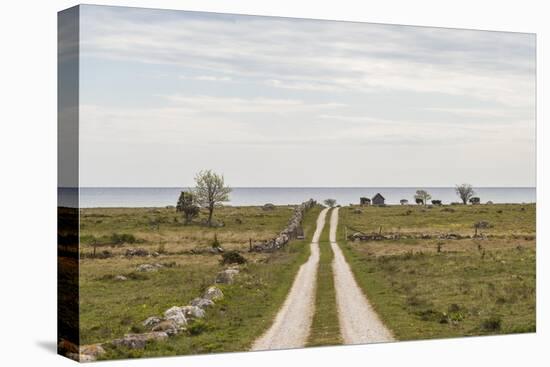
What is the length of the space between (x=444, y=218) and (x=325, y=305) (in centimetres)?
643

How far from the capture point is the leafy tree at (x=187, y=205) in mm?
37500

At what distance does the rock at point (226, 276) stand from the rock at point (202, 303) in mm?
1153

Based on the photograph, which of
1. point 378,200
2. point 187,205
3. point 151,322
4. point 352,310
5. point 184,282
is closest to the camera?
point 151,322

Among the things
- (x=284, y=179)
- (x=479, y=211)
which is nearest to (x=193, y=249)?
(x=284, y=179)

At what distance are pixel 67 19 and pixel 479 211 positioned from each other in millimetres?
18045

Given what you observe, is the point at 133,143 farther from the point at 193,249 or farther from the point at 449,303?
the point at 449,303

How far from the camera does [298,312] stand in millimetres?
38250

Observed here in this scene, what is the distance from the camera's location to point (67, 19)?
3591 centimetres

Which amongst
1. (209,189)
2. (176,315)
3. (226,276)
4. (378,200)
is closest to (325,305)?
(226,276)

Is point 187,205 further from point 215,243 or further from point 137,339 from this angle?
point 137,339

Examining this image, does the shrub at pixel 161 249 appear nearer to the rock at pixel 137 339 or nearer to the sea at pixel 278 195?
the sea at pixel 278 195

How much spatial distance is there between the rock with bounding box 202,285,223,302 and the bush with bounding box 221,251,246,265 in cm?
103

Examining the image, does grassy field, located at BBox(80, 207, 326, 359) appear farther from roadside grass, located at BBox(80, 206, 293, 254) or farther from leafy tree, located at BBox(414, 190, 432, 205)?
leafy tree, located at BBox(414, 190, 432, 205)

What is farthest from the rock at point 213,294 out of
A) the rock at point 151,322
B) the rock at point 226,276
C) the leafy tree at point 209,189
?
the leafy tree at point 209,189
